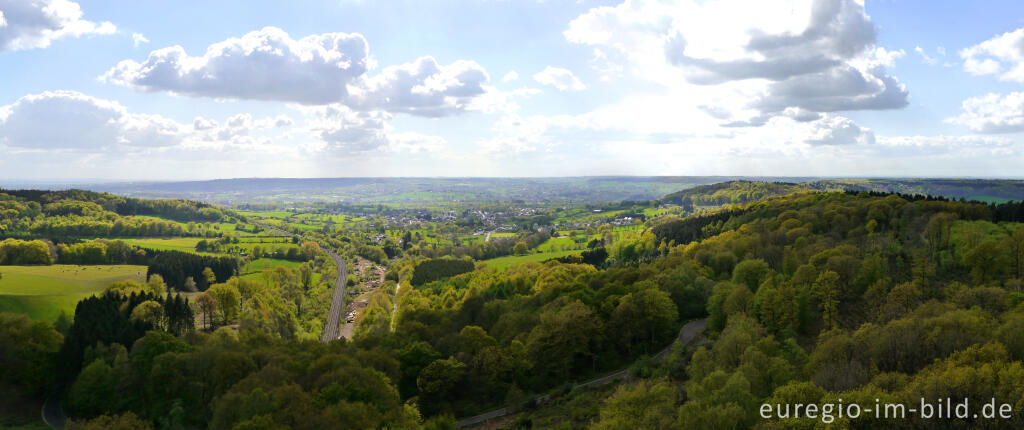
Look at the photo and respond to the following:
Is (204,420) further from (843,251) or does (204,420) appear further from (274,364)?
(843,251)

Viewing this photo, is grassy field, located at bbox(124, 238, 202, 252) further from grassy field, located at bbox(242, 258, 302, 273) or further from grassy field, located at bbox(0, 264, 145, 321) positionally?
grassy field, located at bbox(0, 264, 145, 321)

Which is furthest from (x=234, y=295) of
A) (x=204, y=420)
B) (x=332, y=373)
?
(x=332, y=373)

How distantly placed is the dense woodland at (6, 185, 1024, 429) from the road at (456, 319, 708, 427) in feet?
4.33

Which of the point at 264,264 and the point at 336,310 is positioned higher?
the point at 264,264

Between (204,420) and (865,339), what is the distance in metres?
49.1

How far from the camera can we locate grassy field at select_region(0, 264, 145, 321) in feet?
208

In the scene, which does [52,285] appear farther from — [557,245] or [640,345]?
[557,245]

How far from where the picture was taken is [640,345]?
52844 mm

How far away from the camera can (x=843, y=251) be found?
5884cm

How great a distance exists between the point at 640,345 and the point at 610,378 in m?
7.20

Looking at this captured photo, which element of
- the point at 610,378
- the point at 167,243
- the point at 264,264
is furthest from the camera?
the point at 167,243

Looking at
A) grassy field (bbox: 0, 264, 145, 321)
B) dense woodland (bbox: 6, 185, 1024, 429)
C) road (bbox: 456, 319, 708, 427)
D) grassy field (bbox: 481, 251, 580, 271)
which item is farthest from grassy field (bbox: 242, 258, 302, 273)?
road (bbox: 456, 319, 708, 427)

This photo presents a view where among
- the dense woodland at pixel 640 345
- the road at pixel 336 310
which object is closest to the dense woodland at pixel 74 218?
the road at pixel 336 310

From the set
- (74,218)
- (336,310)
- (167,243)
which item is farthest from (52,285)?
(74,218)
